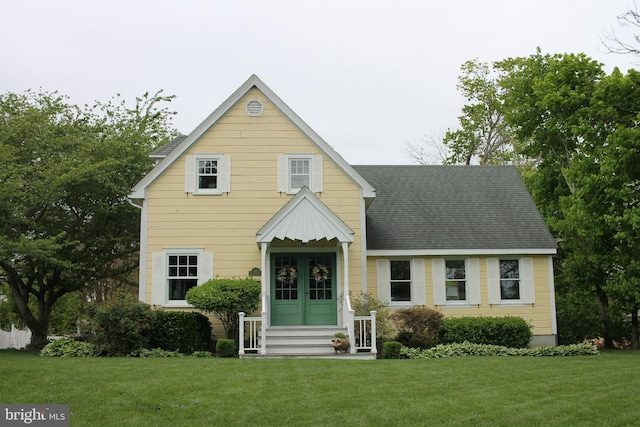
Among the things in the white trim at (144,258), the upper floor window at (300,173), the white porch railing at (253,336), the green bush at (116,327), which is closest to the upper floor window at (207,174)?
the white trim at (144,258)

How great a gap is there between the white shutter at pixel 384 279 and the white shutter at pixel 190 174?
588 cm

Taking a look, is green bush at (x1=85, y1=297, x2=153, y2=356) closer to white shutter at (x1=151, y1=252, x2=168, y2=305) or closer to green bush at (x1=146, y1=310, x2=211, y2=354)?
green bush at (x1=146, y1=310, x2=211, y2=354)

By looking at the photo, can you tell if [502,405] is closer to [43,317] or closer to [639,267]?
[639,267]

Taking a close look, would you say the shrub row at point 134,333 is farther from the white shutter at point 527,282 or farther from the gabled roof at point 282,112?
the white shutter at point 527,282

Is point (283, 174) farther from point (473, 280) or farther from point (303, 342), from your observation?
point (473, 280)

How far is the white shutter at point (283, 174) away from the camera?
20219 mm

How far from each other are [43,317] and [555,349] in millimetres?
17253

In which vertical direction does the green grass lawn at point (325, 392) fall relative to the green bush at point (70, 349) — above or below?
below

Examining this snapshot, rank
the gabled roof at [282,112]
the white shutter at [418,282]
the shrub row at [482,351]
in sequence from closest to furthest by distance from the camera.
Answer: the shrub row at [482,351] < the gabled roof at [282,112] < the white shutter at [418,282]

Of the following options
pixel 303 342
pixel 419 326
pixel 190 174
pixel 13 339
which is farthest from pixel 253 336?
pixel 13 339

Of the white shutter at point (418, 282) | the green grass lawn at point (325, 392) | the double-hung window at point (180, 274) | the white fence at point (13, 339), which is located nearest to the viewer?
the green grass lawn at point (325, 392)

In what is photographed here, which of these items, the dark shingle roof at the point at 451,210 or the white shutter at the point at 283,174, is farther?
the dark shingle roof at the point at 451,210

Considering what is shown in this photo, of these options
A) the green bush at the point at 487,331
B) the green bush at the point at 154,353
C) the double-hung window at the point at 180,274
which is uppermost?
the double-hung window at the point at 180,274

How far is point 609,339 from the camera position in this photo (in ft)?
75.7
